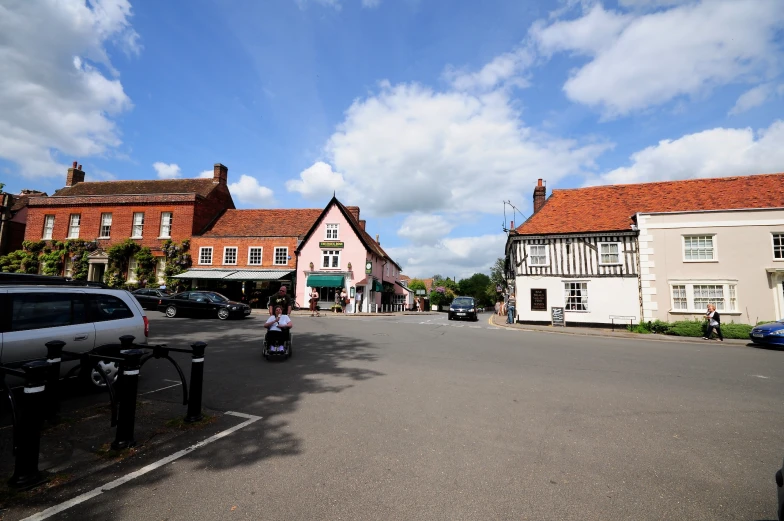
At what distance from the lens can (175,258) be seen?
105 feet

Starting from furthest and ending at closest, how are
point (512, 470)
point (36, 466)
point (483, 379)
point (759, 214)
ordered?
point (759, 214)
point (483, 379)
point (512, 470)
point (36, 466)

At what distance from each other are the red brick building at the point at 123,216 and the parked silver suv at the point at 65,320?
28880 millimetres

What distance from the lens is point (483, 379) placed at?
7695 millimetres

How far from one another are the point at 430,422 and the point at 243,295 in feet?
94.8

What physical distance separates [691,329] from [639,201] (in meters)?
9.19

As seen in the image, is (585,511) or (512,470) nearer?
(585,511)

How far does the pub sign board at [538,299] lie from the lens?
23234 millimetres

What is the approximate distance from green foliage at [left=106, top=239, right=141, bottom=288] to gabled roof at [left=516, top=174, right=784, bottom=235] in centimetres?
3182

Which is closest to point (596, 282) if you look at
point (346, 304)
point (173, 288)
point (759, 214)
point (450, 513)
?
point (759, 214)

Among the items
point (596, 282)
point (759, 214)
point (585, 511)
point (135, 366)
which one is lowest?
point (585, 511)

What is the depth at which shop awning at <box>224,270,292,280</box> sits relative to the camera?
30.1 meters

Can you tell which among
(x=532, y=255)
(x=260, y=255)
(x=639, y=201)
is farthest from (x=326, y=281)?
(x=639, y=201)

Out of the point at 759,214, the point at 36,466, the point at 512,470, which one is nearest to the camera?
the point at 36,466

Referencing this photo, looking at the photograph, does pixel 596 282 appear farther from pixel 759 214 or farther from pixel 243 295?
pixel 243 295
